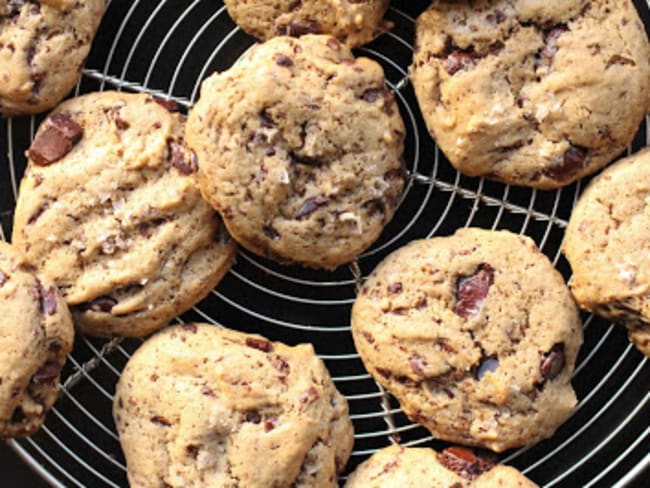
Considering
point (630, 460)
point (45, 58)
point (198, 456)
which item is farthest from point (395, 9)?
point (630, 460)

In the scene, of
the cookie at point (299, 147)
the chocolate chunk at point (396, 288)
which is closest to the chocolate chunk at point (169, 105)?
the cookie at point (299, 147)

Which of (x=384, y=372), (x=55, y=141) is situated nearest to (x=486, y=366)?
(x=384, y=372)

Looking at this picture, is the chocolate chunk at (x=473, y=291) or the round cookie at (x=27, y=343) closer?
the round cookie at (x=27, y=343)

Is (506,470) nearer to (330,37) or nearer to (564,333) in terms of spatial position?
(564,333)

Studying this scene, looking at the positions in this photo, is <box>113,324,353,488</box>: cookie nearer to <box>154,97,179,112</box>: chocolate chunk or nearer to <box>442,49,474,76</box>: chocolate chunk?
→ <box>154,97,179,112</box>: chocolate chunk

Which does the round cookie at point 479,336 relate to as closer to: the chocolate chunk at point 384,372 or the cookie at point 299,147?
the chocolate chunk at point 384,372

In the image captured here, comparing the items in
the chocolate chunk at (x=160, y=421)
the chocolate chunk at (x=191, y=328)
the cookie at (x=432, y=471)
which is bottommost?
the cookie at (x=432, y=471)

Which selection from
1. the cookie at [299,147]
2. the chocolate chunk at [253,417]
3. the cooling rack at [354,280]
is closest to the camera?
the cookie at [299,147]

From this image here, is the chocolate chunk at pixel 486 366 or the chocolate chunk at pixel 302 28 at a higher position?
the chocolate chunk at pixel 302 28
